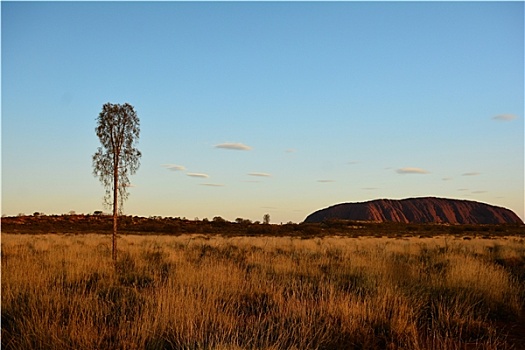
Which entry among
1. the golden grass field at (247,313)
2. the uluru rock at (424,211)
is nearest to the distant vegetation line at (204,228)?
the golden grass field at (247,313)

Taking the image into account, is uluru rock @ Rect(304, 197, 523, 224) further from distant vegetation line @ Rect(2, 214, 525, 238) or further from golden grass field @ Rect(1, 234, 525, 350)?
golden grass field @ Rect(1, 234, 525, 350)

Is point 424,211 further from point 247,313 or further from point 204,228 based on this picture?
point 247,313

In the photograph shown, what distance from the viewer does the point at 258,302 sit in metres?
7.36

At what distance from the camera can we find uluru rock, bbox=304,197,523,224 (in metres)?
129

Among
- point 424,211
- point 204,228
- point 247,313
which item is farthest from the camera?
point 424,211

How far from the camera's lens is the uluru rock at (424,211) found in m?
129

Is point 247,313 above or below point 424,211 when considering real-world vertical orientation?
below

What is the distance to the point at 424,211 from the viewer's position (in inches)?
5212

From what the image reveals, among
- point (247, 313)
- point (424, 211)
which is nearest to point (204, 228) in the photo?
point (247, 313)

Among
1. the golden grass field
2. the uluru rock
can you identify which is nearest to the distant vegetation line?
the golden grass field

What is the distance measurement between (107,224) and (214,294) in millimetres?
58474

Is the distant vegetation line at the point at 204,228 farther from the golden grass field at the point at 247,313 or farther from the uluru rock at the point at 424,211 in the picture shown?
the uluru rock at the point at 424,211

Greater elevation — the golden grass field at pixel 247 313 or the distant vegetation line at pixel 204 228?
the golden grass field at pixel 247 313

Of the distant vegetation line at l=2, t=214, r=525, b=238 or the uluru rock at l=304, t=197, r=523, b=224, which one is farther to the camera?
the uluru rock at l=304, t=197, r=523, b=224
